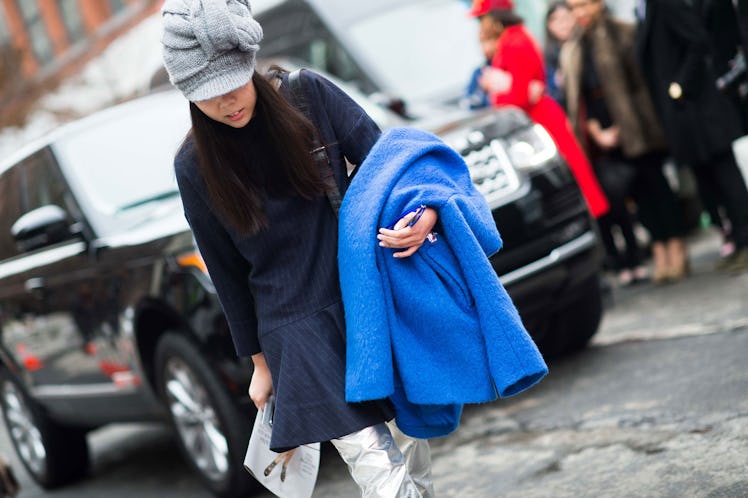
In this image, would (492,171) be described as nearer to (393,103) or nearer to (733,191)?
(393,103)

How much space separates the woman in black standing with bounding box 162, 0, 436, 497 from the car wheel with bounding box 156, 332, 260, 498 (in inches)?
72.3

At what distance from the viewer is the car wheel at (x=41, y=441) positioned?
22.0ft

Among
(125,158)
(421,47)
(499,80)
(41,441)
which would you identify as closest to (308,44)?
(421,47)

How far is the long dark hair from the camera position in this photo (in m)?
3.01

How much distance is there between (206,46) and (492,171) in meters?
2.76

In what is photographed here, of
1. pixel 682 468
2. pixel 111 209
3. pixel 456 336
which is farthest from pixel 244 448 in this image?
pixel 456 336

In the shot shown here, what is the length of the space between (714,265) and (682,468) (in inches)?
143

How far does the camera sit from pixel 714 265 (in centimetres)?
737

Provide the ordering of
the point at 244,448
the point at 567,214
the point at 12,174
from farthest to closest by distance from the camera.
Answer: the point at 12,174, the point at 567,214, the point at 244,448

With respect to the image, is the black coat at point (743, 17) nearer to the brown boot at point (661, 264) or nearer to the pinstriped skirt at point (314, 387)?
the brown boot at point (661, 264)

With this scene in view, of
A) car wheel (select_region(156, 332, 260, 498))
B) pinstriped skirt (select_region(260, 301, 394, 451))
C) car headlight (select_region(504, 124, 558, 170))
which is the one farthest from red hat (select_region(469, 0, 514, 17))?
pinstriped skirt (select_region(260, 301, 394, 451))

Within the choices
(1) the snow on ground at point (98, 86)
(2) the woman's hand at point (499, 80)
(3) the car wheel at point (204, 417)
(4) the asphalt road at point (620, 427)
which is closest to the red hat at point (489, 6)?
(2) the woman's hand at point (499, 80)

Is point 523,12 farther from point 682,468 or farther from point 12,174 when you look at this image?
point 682,468

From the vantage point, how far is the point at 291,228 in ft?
10.0
